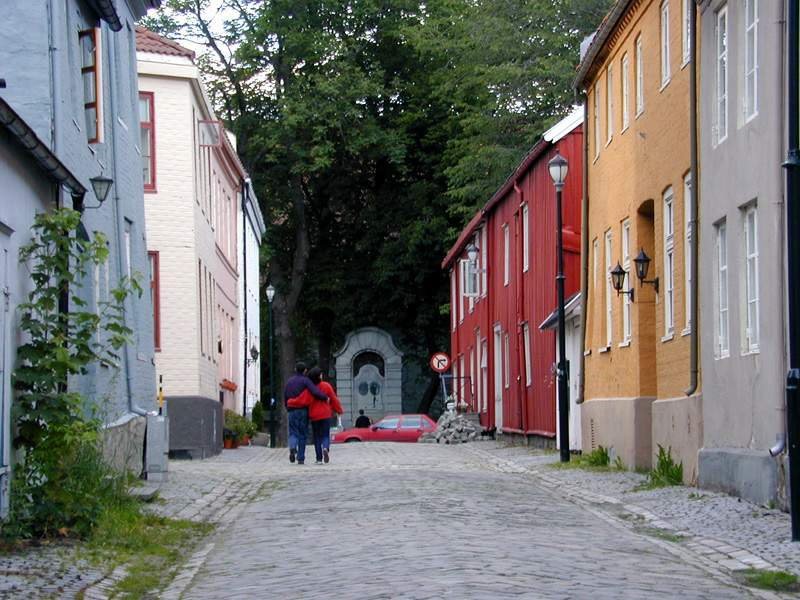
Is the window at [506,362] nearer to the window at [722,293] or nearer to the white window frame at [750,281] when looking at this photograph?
the window at [722,293]

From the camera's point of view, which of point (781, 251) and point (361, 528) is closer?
point (361, 528)

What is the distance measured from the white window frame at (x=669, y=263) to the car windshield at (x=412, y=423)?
84.1 feet

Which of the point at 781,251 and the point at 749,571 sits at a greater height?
the point at 781,251

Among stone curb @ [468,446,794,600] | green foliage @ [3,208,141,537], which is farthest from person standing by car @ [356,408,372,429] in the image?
green foliage @ [3,208,141,537]

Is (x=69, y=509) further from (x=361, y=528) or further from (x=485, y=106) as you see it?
(x=485, y=106)

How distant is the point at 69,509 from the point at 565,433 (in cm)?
1336

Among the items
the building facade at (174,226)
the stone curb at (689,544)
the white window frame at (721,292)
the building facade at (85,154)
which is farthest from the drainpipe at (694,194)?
the building facade at (174,226)

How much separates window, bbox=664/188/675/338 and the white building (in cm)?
2444

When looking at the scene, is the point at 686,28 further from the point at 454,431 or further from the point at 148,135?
the point at 454,431

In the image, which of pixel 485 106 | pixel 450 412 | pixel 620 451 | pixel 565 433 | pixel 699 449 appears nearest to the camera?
pixel 699 449

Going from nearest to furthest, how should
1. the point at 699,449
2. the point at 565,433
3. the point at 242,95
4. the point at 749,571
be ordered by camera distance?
the point at 749,571 → the point at 699,449 → the point at 565,433 → the point at 242,95

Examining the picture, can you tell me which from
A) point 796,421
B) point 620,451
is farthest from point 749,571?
point 620,451

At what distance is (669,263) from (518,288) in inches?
635

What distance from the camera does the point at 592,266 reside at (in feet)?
88.5
